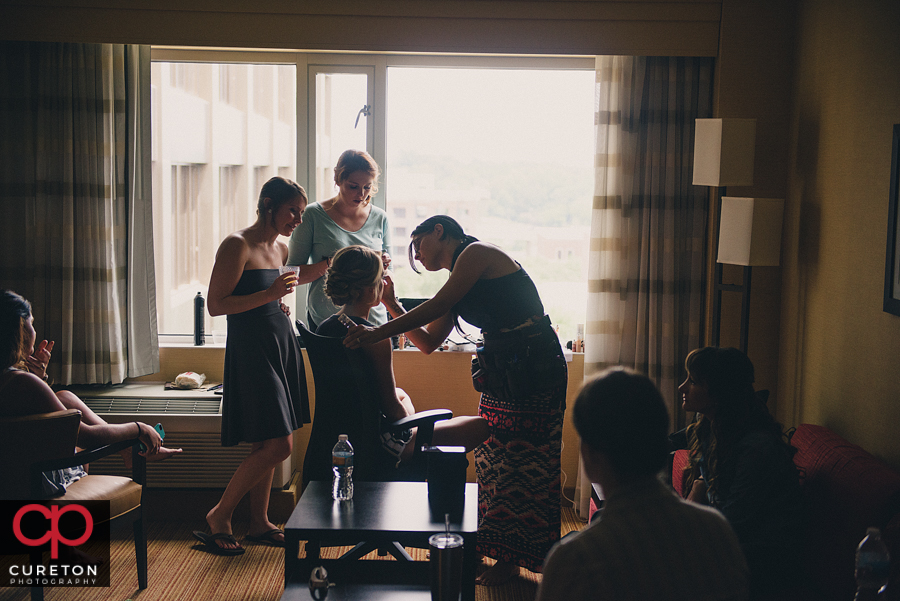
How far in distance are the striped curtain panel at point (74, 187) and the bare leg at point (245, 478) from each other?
991 millimetres

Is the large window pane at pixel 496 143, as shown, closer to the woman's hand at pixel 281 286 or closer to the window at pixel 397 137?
the window at pixel 397 137

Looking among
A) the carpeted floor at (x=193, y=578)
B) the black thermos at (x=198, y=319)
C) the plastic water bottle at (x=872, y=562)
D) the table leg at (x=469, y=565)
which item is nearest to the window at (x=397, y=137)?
the black thermos at (x=198, y=319)

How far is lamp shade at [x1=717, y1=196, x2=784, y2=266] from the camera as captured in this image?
296cm

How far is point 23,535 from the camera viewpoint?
93.0 inches

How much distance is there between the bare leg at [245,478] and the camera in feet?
10.3

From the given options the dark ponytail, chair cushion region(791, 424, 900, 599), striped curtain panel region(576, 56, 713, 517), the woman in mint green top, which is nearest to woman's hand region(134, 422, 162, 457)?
the woman in mint green top

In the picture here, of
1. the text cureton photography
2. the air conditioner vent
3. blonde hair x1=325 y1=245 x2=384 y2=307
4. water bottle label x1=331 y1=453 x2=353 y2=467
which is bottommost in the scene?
the text cureton photography

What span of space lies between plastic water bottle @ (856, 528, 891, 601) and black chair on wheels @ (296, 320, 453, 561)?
1.43 m

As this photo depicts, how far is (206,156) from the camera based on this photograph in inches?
154

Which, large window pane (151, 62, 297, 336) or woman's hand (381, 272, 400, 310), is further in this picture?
large window pane (151, 62, 297, 336)

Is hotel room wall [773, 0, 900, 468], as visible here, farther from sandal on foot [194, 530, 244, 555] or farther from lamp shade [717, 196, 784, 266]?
sandal on foot [194, 530, 244, 555]

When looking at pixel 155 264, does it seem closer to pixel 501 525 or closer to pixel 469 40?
pixel 469 40

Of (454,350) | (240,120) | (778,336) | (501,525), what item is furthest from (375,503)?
(240,120)

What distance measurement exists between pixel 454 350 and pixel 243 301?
1.20 m
